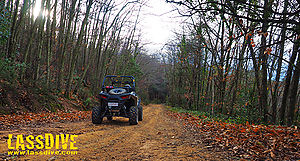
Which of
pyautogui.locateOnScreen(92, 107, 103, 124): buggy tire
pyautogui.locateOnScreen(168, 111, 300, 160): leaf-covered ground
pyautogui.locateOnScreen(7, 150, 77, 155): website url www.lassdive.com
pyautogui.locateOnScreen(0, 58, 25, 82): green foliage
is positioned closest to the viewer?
pyautogui.locateOnScreen(7, 150, 77, 155): website url www.lassdive.com

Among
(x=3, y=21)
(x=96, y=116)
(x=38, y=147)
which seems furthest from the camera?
(x=3, y=21)

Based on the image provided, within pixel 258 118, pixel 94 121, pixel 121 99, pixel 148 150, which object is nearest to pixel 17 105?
pixel 94 121

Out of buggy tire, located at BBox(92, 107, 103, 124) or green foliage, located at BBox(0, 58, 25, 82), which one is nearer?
buggy tire, located at BBox(92, 107, 103, 124)

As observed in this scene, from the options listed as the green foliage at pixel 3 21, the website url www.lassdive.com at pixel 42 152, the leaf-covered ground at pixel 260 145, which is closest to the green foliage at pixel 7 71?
the green foliage at pixel 3 21

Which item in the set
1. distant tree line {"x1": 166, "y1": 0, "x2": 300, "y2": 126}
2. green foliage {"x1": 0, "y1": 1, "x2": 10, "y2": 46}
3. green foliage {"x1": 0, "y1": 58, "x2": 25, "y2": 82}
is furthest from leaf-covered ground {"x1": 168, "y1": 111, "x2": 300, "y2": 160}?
green foliage {"x1": 0, "y1": 1, "x2": 10, "y2": 46}

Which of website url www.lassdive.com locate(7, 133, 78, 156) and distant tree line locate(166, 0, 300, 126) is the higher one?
distant tree line locate(166, 0, 300, 126)

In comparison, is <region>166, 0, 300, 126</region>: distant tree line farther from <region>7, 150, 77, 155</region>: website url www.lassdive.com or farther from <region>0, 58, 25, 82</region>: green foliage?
<region>0, 58, 25, 82</region>: green foliage

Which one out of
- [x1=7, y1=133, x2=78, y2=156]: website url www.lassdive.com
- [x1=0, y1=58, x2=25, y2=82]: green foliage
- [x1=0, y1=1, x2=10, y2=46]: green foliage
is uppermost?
[x1=0, y1=1, x2=10, y2=46]: green foliage

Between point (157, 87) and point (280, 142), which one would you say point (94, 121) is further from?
point (157, 87)

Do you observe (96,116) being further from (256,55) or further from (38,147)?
(256,55)

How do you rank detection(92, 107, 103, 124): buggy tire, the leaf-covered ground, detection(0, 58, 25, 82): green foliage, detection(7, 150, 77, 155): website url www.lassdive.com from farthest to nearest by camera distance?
detection(0, 58, 25, 82): green foliage < detection(92, 107, 103, 124): buggy tire < the leaf-covered ground < detection(7, 150, 77, 155): website url www.lassdive.com

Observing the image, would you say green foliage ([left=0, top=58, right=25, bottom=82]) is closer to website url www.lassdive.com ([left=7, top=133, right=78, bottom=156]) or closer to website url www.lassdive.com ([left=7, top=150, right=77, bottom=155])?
website url www.lassdive.com ([left=7, top=133, right=78, bottom=156])

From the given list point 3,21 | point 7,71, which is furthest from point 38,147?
point 3,21

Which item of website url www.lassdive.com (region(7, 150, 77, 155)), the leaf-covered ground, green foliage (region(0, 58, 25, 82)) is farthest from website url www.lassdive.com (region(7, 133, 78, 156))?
green foliage (region(0, 58, 25, 82))
